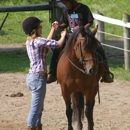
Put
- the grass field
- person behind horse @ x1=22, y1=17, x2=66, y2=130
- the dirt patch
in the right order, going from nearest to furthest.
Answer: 1. person behind horse @ x1=22, y1=17, x2=66, y2=130
2. the dirt patch
3. the grass field

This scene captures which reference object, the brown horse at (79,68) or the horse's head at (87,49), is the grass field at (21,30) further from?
the horse's head at (87,49)

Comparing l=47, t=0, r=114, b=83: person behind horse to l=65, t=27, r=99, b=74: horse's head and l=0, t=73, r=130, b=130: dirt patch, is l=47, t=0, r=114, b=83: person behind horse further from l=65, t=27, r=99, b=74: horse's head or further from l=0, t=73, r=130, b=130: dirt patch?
l=0, t=73, r=130, b=130: dirt patch

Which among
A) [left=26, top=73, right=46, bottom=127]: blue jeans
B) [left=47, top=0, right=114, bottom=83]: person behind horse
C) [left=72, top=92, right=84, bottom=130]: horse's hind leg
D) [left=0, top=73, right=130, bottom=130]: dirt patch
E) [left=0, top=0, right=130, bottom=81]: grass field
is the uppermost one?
[left=47, top=0, right=114, bottom=83]: person behind horse

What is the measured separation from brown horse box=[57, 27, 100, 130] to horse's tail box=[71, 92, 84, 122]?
0.19ft

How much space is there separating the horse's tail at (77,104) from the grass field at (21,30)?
12.4ft

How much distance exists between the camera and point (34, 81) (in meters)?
7.10

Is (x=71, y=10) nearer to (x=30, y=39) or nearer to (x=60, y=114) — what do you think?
(x=30, y=39)

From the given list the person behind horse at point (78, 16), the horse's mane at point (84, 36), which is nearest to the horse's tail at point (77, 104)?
the person behind horse at point (78, 16)

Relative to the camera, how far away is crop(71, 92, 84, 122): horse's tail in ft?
27.6

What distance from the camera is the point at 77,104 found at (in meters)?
8.48

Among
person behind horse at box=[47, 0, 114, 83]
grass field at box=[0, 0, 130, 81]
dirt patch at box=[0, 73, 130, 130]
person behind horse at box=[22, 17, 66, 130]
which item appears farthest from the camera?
grass field at box=[0, 0, 130, 81]

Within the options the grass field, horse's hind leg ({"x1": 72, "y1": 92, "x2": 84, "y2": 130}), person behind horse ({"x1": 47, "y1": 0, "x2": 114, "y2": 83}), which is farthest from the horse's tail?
the grass field

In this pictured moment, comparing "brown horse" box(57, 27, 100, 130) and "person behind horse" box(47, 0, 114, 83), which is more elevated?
"person behind horse" box(47, 0, 114, 83)

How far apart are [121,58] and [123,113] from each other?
5862mm
